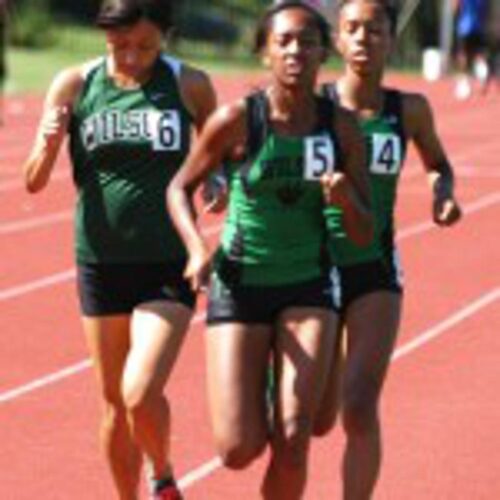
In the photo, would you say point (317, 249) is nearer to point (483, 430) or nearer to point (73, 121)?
point (73, 121)

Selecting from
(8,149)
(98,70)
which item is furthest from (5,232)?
(98,70)

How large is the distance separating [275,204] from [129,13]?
106 cm

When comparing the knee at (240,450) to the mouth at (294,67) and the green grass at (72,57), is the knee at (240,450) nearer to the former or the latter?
the mouth at (294,67)

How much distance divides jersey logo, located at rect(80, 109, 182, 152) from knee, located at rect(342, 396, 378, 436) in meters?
1.12

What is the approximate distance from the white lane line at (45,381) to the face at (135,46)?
350 cm

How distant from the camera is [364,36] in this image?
814 cm

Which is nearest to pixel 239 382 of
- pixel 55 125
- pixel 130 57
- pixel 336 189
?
pixel 336 189

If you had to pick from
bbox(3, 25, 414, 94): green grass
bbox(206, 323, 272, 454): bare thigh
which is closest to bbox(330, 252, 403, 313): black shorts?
bbox(206, 323, 272, 454): bare thigh

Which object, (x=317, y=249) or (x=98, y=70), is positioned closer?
(x=317, y=249)

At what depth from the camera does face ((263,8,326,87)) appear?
24.2ft

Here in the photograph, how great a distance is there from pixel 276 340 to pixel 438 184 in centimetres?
117

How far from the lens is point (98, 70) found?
831cm

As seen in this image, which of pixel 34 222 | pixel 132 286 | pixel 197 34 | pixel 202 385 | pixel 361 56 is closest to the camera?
pixel 361 56

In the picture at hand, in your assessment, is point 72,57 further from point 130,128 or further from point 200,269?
point 200,269
